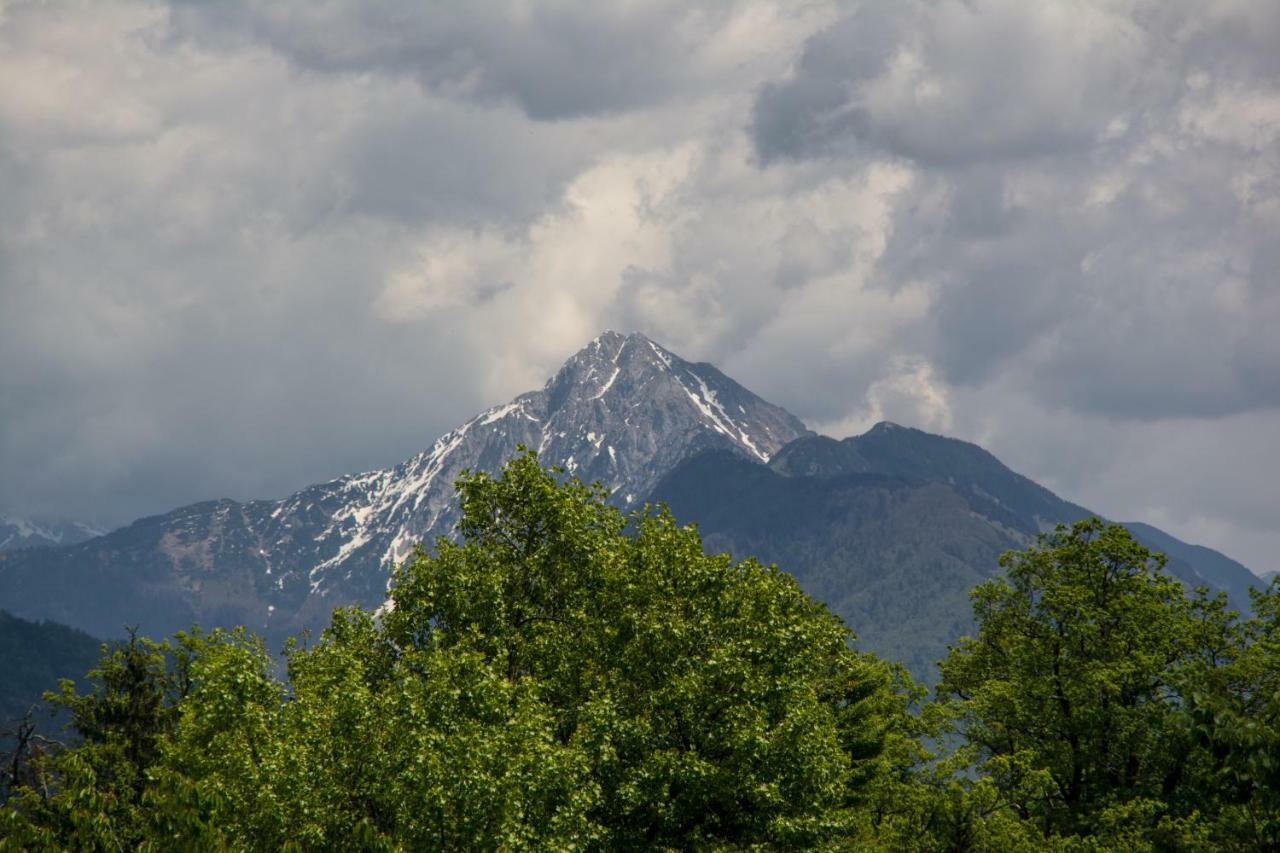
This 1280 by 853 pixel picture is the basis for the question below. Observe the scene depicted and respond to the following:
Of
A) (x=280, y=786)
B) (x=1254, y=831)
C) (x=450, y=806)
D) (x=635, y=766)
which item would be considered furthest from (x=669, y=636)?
(x=1254, y=831)

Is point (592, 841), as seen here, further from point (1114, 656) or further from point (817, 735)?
point (1114, 656)

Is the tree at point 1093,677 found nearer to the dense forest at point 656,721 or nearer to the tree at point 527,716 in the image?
the dense forest at point 656,721

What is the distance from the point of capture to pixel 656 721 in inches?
1715

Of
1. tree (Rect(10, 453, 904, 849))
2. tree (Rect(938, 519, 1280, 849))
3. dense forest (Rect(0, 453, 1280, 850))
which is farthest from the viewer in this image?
tree (Rect(938, 519, 1280, 849))

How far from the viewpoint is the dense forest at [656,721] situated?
3597 centimetres

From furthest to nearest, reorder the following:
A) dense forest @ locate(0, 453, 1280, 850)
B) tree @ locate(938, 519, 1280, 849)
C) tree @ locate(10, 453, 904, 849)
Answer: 1. tree @ locate(938, 519, 1280, 849)
2. tree @ locate(10, 453, 904, 849)
3. dense forest @ locate(0, 453, 1280, 850)

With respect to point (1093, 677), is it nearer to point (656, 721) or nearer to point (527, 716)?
point (656, 721)

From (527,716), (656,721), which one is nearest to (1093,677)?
(656,721)

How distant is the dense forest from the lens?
35969 millimetres

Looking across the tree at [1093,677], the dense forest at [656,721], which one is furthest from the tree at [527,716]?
the tree at [1093,677]

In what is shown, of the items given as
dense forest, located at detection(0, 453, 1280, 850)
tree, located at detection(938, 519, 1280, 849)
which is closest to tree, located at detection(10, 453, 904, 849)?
dense forest, located at detection(0, 453, 1280, 850)

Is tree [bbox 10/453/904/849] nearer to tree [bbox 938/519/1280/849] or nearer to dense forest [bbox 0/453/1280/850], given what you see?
dense forest [bbox 0/453/1280/850]

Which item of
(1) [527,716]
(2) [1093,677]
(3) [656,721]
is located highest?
(2) [1093,677]

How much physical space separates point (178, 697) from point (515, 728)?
4605 centimetres
